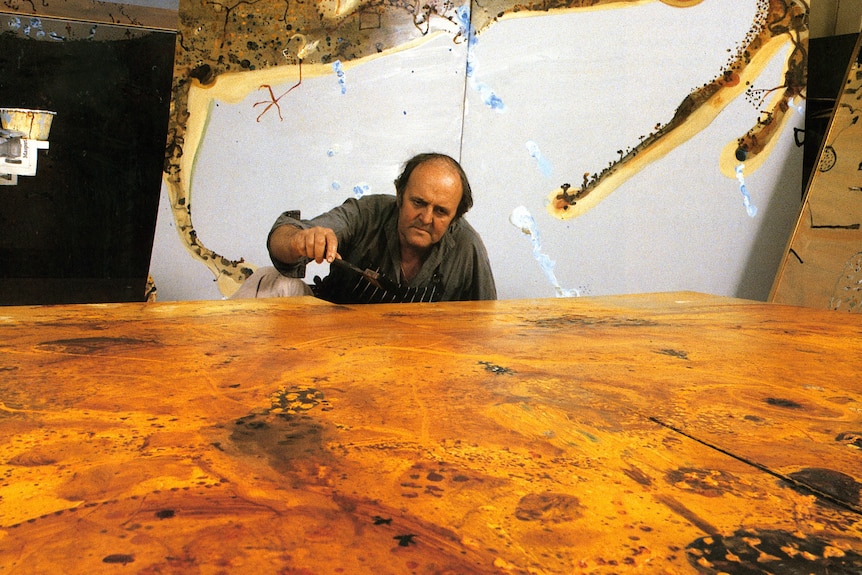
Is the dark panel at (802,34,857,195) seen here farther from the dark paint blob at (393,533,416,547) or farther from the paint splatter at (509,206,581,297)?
the dark paint blob at (393,533,416,547)

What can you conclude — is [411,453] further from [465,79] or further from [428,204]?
[465,79]

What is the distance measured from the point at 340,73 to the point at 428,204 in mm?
462

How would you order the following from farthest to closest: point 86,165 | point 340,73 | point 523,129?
1. point 523,129
2. point 340,73
3. point 86,165

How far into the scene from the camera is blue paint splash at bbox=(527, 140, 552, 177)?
101 inches

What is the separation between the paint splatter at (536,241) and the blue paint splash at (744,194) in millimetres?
710

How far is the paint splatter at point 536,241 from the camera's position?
259 cm

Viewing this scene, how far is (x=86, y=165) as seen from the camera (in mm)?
2086

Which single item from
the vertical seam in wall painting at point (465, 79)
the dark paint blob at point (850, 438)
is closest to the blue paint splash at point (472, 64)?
the vertical seam in wall painting at point (465, 79)

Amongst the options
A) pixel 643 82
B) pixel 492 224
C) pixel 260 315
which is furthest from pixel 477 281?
pixel 260 315

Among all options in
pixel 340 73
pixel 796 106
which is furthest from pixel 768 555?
pixel 796 106

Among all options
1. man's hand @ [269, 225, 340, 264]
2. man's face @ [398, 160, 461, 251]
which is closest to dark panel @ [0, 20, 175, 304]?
man's hand @ [269, 225, 340, 264]

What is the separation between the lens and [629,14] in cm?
263

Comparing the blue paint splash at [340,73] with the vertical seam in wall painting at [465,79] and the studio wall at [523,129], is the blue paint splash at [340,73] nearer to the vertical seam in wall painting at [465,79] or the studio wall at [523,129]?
the studio wall at [523,129]

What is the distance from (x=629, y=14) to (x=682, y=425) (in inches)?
83.7
